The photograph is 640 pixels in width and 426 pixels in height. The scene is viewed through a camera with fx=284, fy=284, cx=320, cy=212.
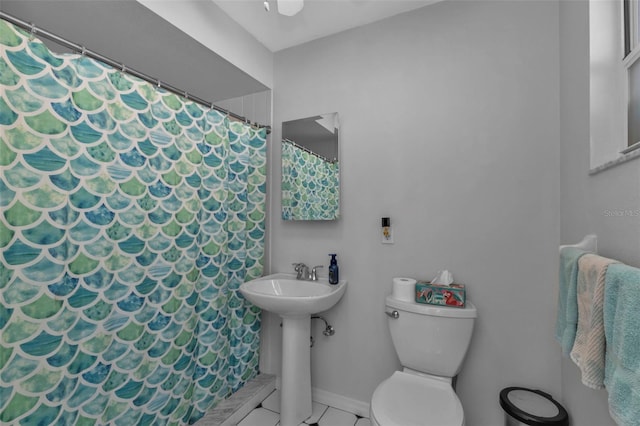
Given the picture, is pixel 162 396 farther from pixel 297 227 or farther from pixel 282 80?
pixel 282 80

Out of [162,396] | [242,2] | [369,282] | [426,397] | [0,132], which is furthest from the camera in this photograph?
[369,282]

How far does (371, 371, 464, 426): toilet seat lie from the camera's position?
1.12 metres

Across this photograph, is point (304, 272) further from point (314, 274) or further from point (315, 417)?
point (315, 417)

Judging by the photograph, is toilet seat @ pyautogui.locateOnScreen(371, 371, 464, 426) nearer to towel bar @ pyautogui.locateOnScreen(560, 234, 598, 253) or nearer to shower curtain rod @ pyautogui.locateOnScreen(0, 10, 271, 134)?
towel bar @ pyautogui.locateOnScreen(560, 234, 598, 253)

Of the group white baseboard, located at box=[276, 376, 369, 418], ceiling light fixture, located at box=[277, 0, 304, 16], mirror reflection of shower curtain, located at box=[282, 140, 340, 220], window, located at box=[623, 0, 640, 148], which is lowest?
white baseboard, located at box=[276, 376, 369, 418]

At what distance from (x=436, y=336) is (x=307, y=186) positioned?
1.17 meters

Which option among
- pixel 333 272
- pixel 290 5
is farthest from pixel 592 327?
pixel 290 5

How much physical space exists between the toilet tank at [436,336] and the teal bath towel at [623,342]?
2.31 ft

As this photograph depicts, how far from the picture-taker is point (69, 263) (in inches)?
42.3

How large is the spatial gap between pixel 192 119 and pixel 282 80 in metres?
0.84

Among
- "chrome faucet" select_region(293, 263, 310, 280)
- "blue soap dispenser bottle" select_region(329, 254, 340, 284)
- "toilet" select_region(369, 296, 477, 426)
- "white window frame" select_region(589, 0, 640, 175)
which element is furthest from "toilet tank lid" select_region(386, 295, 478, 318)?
"white window frame" select_region(589, 0, 640, 175)

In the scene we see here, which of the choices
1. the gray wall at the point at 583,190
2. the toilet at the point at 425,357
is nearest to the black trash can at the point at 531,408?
the gray wall at the point at 583,190

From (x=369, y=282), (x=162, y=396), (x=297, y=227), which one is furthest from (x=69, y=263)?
(x=369, y=282)

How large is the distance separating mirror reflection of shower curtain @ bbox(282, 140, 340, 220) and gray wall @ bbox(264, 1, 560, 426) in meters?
0.08
